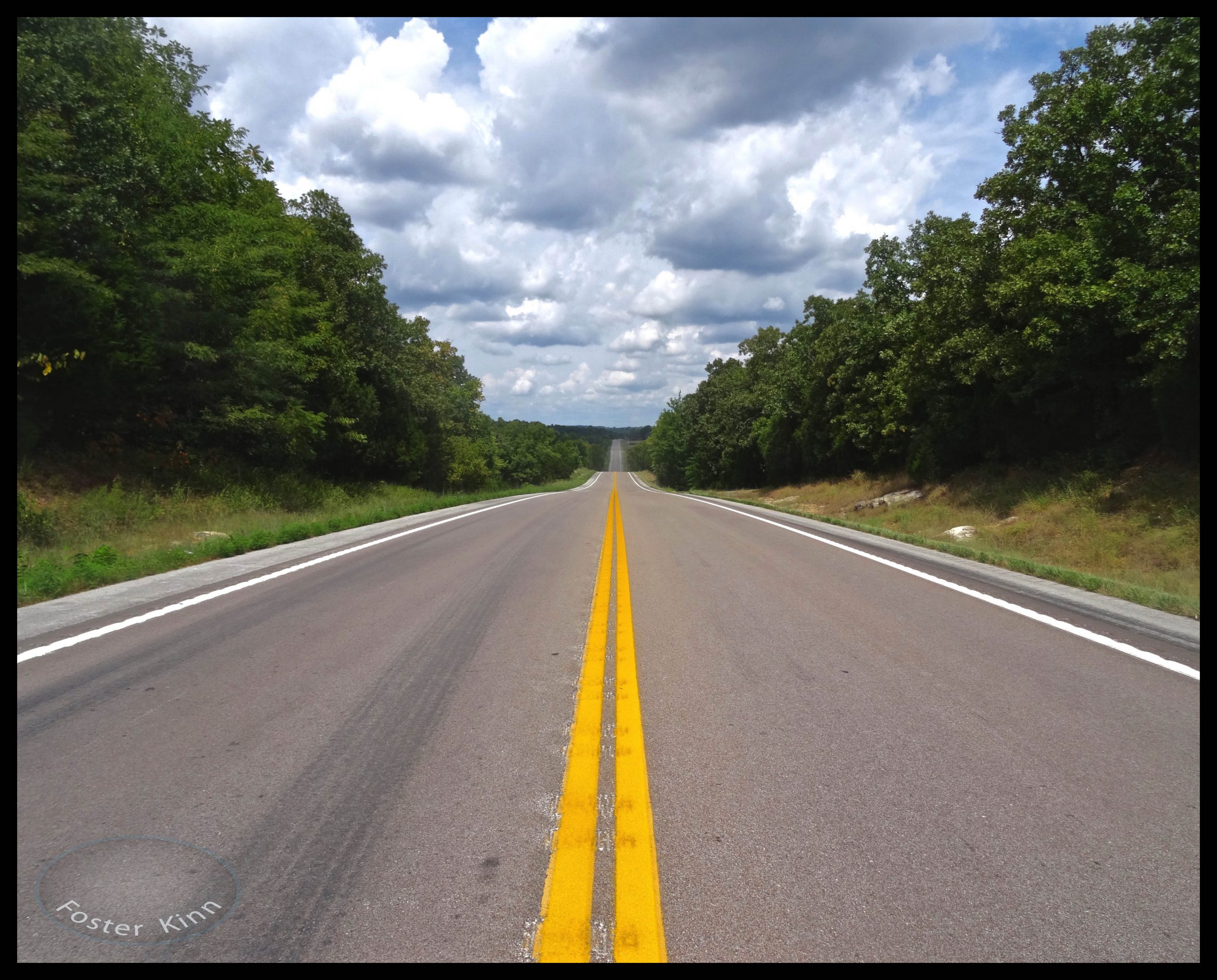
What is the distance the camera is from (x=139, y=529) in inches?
589

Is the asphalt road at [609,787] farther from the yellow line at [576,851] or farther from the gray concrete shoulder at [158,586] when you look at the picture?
the gray concrete shoulder at [158,586]

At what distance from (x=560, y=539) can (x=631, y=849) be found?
469 inches

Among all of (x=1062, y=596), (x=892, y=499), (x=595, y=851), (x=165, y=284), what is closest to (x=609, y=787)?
(x=595, y=851)

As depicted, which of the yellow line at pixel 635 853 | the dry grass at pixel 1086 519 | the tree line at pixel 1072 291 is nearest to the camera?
the yellow line at pixel 635 853

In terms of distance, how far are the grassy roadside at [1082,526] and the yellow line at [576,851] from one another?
6.35 metres

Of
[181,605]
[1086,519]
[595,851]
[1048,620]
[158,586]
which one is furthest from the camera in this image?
[1086,519]

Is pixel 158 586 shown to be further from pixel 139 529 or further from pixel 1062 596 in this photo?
pixel 1062 596

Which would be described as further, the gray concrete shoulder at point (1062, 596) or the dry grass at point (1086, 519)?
the dry grass at point (1086, 519)

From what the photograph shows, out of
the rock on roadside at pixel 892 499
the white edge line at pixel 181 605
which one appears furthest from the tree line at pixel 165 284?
the rock on roadside at pixel 892 499

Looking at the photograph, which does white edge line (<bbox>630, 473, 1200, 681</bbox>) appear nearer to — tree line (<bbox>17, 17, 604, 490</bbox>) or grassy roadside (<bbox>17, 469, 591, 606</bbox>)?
grassy roadside (<bbox>17, 469, 591, 606</bbox>)

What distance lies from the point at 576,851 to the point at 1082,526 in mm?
15702

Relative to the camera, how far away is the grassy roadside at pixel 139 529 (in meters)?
9.41

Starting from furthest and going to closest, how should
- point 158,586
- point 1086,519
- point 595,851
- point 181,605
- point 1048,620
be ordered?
1. point 1086,519
2. point 158,586
3. point 181,605
4. point 1048,620
5. point 595,851

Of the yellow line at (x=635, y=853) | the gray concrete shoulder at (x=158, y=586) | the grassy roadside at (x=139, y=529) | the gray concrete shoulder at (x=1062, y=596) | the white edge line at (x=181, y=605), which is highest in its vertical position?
the grassy roadside at (x=139, y=529)
